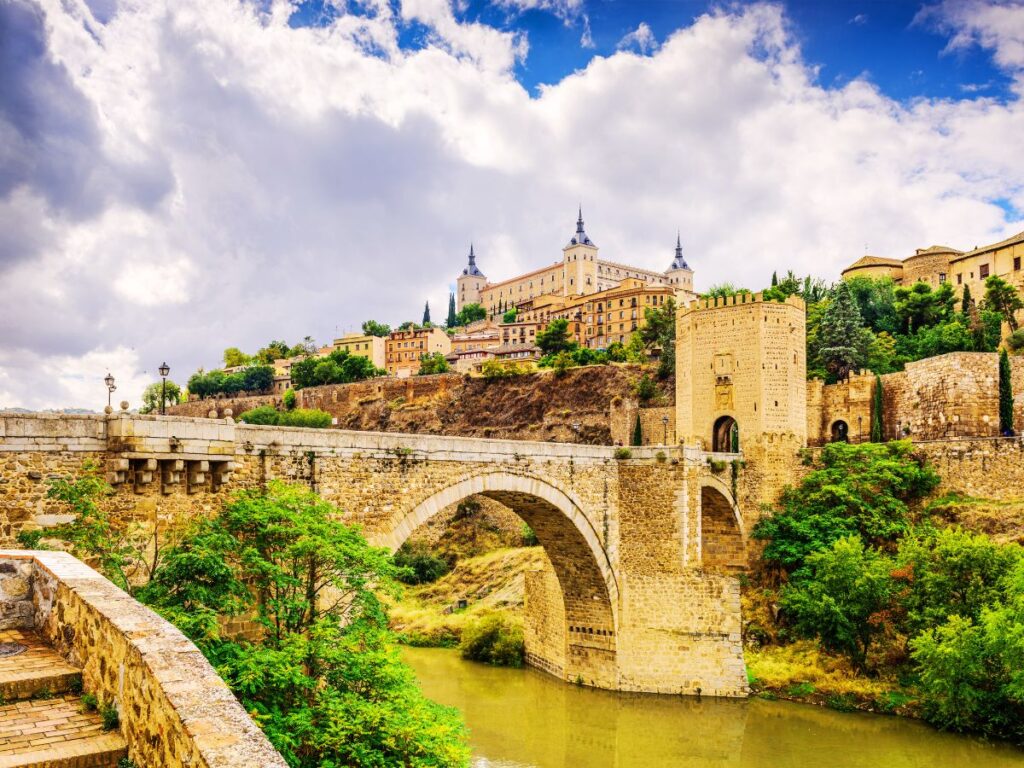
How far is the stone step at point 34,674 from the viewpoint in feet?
14.8

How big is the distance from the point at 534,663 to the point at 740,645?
5.83 meters

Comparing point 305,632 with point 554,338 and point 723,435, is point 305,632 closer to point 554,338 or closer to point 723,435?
point 723,435

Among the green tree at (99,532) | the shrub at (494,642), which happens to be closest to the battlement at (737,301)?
the shrub at (494,642)

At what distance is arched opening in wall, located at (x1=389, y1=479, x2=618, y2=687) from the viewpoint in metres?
17.5

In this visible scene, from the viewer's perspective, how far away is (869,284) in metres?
42.5

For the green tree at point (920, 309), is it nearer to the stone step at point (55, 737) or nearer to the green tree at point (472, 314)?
the stone step at point (55, 737)

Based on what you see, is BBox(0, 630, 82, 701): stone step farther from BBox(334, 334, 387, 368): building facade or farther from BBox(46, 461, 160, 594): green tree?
BBox(334, 334, 387, 368): building facade

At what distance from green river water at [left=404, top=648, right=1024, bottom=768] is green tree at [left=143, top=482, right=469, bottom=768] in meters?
6.66

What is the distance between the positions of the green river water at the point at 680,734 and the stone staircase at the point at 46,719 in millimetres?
11592

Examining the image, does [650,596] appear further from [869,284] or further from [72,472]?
[869,284]

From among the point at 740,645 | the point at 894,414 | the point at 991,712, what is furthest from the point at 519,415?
the point at 991,712

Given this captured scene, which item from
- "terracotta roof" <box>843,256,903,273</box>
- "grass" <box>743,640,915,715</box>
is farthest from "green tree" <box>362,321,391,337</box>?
"grass" <box>743,640,915,715</box>

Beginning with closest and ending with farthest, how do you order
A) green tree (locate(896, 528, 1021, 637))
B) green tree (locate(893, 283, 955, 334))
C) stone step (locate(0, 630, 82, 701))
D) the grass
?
1. stone step (locate(0, 630, 82, 701))
2. green tree (locate(896, 528, 1021, 637))
3. the grass
4. green tree (locate(893, 283, 955, 334))

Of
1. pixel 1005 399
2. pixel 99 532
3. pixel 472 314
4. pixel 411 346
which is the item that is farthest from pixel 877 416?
pixel 472 314
